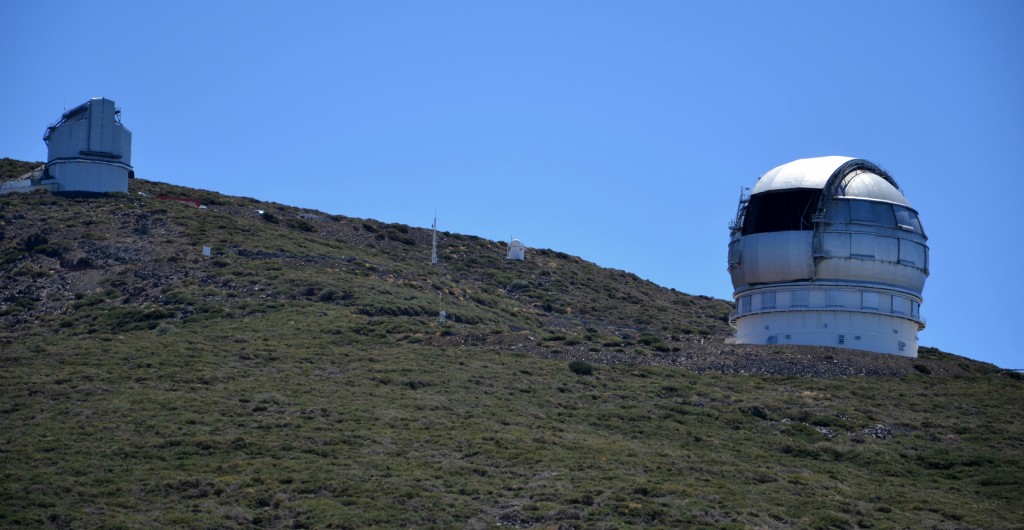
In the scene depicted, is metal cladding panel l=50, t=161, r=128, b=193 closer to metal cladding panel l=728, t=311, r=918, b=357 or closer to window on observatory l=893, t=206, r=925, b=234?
metal cladding panel l=728, t=311, r=918, b=357

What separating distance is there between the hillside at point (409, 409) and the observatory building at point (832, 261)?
1849 mm

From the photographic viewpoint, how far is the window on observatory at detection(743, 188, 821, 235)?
52562 mm

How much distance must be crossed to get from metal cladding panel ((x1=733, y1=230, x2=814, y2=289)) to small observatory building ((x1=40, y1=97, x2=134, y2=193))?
40.4 meters

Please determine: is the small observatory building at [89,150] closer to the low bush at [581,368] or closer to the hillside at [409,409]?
the hillside at [409,409]

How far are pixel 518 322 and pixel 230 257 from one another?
15.5 meters

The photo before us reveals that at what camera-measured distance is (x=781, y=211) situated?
174 ft

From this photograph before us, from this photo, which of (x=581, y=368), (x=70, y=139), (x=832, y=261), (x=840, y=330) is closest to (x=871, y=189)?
(x=832, y=261)

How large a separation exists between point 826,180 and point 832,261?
3.40 meters

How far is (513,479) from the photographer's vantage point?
3478 centimetres

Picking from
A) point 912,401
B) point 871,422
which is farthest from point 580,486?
point 912,401

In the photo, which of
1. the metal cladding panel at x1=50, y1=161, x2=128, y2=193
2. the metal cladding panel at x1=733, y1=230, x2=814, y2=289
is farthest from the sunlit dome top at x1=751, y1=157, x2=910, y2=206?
the metal cladding panel at x1=50, y1=161, x2=128, y2=193

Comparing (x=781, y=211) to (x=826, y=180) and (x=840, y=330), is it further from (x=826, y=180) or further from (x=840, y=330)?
(x=840, y=330)

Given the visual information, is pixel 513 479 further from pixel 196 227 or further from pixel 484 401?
pixel 196 227

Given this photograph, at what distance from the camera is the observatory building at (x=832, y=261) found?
52062mm
